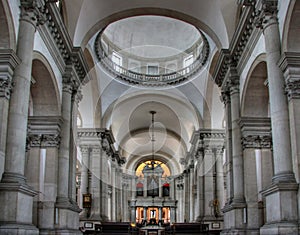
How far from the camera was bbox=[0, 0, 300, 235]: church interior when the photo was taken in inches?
500

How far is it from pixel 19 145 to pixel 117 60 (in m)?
21.1

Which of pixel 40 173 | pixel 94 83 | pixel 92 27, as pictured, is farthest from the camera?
pixel 94 83

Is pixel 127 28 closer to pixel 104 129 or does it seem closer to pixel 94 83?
pixel 94 83

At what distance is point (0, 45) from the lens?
12859mm

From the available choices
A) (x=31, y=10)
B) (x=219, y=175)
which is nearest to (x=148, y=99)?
(x=219, y=175)

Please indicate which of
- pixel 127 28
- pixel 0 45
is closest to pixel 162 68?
pixel 127 28

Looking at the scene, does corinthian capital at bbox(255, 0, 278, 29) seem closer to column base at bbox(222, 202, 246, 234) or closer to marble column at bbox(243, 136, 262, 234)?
marble column at bbox(243, 136, 262, 234)

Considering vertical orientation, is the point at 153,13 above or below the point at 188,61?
below

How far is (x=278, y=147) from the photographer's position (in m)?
12.8

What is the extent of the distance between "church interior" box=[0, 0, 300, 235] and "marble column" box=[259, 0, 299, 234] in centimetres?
3

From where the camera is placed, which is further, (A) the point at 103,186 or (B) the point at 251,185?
(A) the point at 103,186

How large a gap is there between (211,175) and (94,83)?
9.75m

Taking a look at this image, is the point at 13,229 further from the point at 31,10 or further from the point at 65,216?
the point at 31,10

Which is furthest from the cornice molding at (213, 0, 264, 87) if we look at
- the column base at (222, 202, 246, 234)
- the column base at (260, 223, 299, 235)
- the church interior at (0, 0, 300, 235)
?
the column base at (260, 223, 299, 235)
